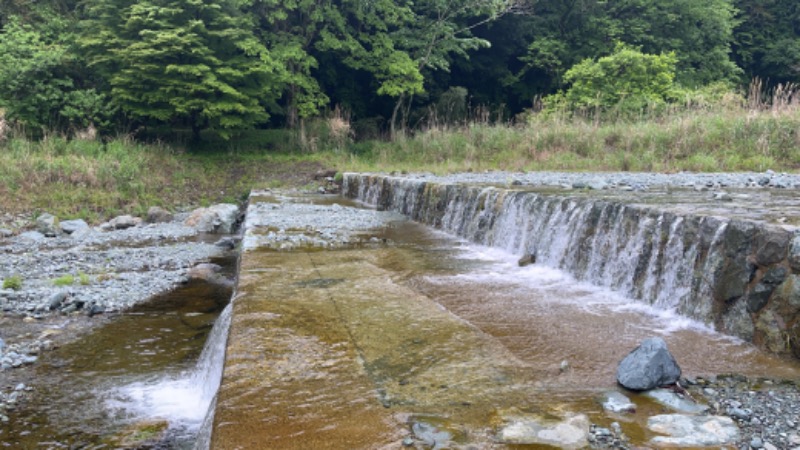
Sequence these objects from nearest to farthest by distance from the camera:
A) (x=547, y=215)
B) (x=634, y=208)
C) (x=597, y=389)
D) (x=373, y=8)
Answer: (x=597, y=389) → (x=634, y=208) → (x=547, y=215) → (x=373, y=8)

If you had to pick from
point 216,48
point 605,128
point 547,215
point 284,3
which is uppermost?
point 284,3

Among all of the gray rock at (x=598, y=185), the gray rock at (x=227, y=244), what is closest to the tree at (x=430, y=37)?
the gray rock at (x=227, y=244)

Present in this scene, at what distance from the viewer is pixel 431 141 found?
14.2m

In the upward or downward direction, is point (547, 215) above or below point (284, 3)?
below

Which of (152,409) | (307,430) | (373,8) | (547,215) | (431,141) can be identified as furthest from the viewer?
(373,8)

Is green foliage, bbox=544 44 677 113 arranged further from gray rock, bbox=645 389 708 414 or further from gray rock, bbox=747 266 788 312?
gray rock, bbox=645 389 708 414

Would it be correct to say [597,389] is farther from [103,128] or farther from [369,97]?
[369,97]

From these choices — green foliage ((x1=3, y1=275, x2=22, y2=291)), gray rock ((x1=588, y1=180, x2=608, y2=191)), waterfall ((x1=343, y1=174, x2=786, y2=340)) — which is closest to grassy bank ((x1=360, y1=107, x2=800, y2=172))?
gray rock ((x1=588, y1=180, x2=608, y2=191))

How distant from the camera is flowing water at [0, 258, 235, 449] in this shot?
2637mm

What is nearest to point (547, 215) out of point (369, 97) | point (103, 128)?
point (103, 128)

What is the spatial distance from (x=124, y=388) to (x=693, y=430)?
9.99 feet

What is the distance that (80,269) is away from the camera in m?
6.09

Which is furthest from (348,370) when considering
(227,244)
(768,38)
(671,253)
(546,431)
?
(768,38)

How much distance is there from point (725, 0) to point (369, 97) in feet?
55.2
